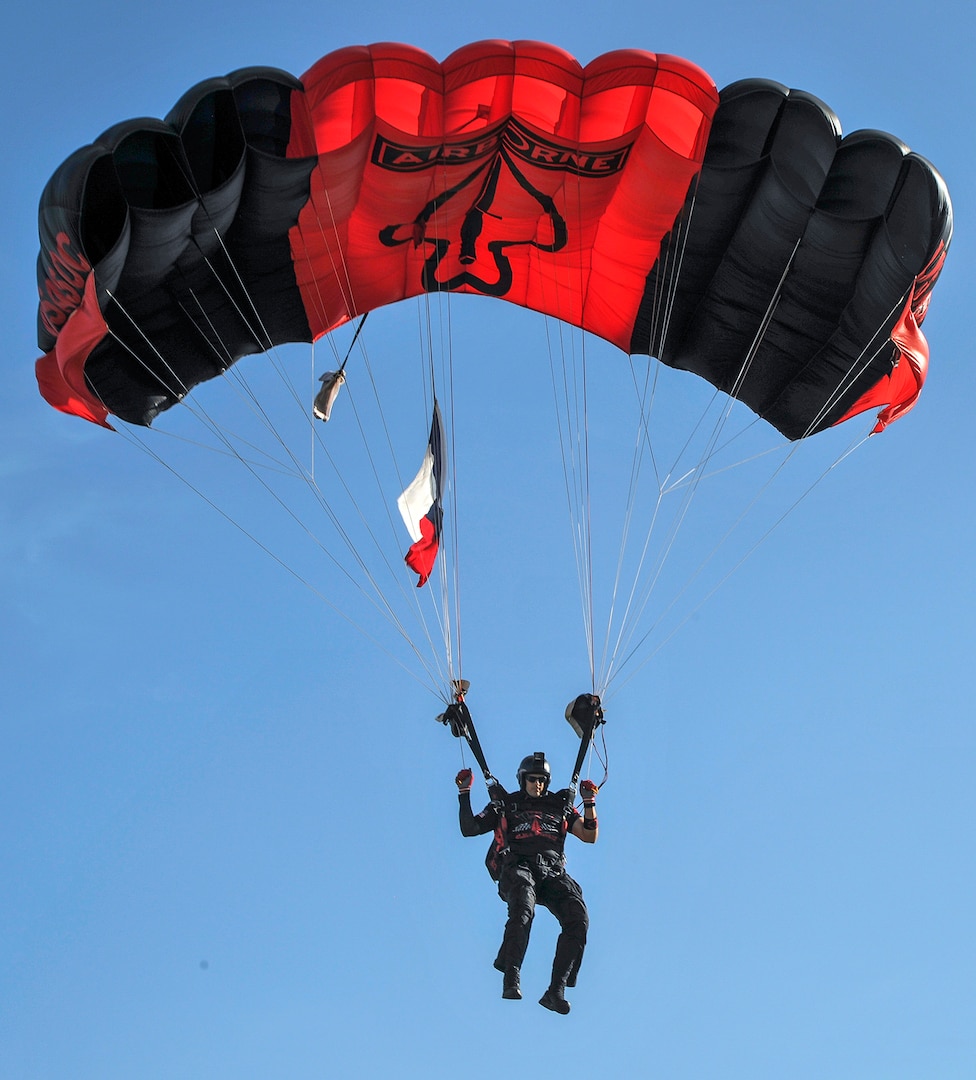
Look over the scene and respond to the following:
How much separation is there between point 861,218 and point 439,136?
2.85 metres

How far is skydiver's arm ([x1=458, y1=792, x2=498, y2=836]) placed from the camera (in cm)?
977

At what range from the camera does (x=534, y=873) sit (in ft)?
31.1

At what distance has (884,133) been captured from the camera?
995 centimetres

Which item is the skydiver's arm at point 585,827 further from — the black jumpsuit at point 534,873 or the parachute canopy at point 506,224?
the parachute canopy at point 506,224

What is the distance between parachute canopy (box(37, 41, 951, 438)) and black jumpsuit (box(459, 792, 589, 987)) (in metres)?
3.62

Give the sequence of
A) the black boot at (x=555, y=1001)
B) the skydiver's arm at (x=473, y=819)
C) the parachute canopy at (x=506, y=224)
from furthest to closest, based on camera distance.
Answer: the skydiver's arm at (x=473, y=819)
the parachute canopy at (x=506, y=224)
the black boot at (x=555, y=1001)

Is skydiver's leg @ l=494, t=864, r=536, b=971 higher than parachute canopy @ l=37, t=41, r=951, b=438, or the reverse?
parachute canopy @ l=37, t=41, r=951, b=438

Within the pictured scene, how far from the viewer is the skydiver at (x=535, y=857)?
9.06m

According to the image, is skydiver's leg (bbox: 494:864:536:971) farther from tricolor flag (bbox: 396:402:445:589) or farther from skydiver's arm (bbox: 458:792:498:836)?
tricolor flag (bbox: 396:402:445:589)

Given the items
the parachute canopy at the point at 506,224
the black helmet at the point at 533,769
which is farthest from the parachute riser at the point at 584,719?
the parachute canopy at the point at 506,224

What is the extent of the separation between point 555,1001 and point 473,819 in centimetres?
137

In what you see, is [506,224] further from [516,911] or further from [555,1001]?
[555,1001]

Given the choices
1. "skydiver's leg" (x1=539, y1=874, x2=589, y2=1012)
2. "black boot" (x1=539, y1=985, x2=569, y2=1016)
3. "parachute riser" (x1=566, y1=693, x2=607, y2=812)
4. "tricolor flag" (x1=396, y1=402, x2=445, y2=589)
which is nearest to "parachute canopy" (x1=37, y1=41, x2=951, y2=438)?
Result: "tricolor flag" (x1=396, y1=402, x2=445, y2=589)

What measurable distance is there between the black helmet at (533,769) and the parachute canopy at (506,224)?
10.6ft
